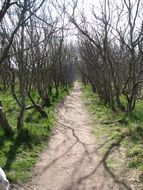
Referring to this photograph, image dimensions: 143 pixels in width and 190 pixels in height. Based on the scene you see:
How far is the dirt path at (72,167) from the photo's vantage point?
646cm

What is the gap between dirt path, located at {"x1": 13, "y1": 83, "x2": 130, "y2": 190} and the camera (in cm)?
646

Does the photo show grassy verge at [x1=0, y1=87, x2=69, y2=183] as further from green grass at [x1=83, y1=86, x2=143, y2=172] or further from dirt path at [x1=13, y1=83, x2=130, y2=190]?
green grass at [x1=83, y1=86, x2=143, y2=172]

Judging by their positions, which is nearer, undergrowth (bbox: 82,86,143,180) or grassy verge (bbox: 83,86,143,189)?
grassy verge (bbox: 83,86,143,189)

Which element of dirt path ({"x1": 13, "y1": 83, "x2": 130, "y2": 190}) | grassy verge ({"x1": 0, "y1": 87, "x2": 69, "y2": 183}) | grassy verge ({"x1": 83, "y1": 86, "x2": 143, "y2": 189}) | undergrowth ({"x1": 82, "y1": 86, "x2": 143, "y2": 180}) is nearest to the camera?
dirt path ({"x1": 13, "y1": 83, "x2": 130, "y2": 190})

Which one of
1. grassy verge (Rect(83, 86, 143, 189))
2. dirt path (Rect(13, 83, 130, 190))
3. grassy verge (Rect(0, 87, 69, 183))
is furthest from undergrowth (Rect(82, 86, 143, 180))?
grassy verge (Rect(0, 87, 69, 183))

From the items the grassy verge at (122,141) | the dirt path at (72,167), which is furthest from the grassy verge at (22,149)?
the grassy verge at (122,141)

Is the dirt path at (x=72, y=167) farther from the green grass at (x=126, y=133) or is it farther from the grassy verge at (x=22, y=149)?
the green grass at (x=126, y=133)

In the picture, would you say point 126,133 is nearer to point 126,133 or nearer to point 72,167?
point 126,133

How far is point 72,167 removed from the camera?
7.66 m

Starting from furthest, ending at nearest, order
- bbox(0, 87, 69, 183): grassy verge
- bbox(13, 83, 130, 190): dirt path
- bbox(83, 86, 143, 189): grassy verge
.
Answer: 1. bbox(83, 86, 143, 189): grassy verge
2. bbox(0, 87, 69, 183): grassy verge
3. bbox(13, 83, 130, 190): dirt path

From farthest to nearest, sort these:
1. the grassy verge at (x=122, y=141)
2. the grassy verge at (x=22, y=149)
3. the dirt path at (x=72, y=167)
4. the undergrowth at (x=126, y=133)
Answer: the undergrowth at (x=126, y=133) → the grassy verge at (x=122, y=141) → the grassy verge at (x=22, y=149) → the dirt path at (x=72, y=167)

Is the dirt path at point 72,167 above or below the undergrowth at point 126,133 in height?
below

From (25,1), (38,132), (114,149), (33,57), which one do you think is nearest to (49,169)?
(114,149)

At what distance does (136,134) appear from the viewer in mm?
10062
